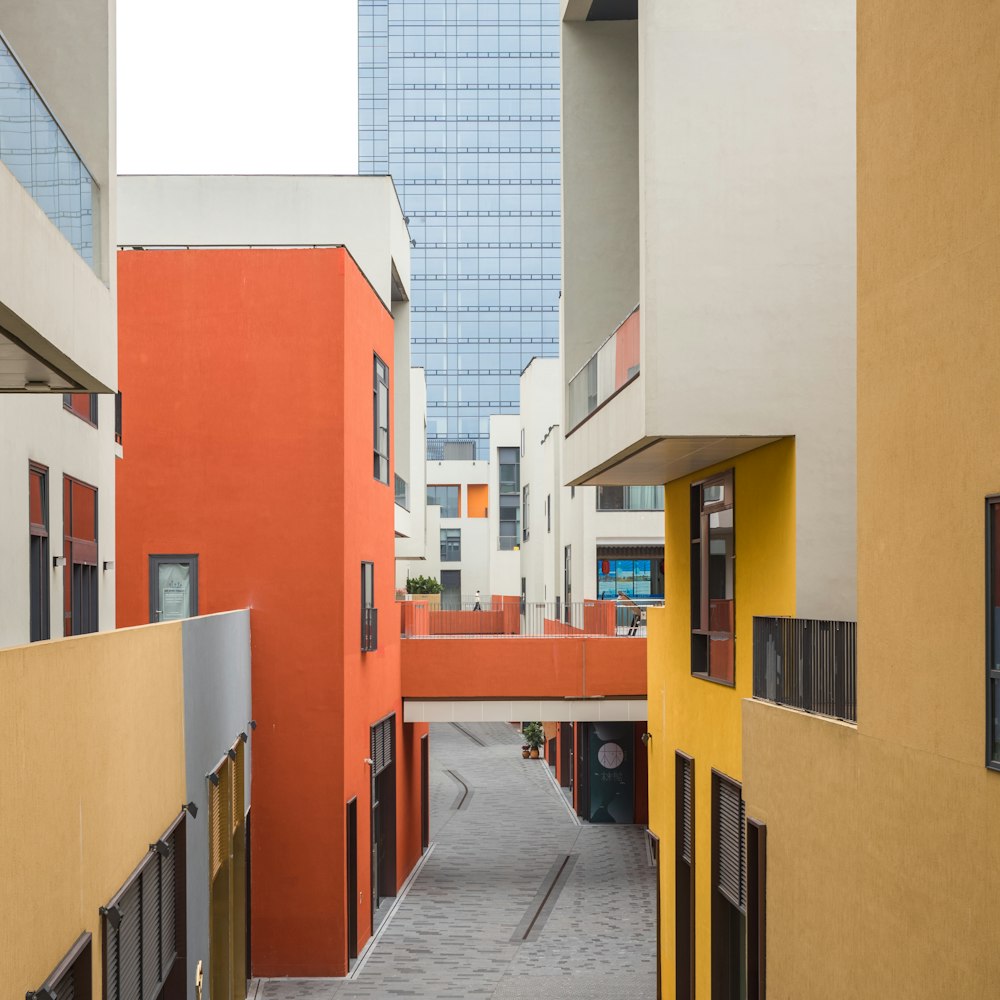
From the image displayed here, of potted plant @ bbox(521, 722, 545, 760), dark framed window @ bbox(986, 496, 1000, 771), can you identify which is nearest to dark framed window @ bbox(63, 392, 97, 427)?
dark framed window @ bbox(986, 496, 1000, 771)

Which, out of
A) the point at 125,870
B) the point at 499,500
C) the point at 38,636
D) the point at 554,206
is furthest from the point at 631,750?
the point at 554,206

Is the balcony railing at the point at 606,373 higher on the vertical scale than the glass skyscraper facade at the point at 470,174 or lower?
lower

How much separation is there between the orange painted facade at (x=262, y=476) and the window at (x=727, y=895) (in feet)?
24.8

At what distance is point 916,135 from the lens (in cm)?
734

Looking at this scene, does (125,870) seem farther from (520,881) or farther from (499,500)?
(499,500)

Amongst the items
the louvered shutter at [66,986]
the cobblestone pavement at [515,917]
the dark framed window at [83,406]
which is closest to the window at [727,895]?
the cobblestone pavement at [515,917]

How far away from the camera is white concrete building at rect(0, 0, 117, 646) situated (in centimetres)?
778

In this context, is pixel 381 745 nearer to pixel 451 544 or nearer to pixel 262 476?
pixel 262 476

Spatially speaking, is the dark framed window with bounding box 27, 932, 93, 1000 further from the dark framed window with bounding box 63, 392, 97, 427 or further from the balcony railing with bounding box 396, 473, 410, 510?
the balcony railing with bounding box 396, 473, 410, 510

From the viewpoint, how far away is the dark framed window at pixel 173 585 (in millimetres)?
20375

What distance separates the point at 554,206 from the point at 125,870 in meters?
105

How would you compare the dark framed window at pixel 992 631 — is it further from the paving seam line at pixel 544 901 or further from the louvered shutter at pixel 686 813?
the paving seam line at pixel 544 901

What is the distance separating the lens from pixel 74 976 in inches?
333

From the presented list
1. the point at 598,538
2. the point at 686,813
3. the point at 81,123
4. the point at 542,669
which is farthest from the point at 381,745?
the point at 81,123
